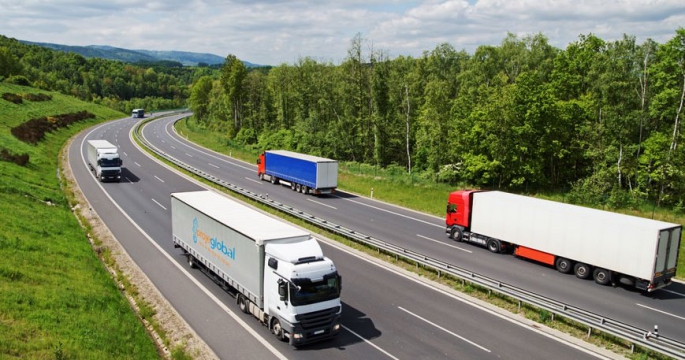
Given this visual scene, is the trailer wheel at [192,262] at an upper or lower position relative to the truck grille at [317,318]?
lower

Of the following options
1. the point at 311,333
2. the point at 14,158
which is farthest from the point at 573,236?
the point at 14,158

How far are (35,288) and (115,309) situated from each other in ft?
9.44

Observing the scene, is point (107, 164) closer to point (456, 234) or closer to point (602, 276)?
point (456, 234)

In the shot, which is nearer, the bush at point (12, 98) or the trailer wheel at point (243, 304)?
the trailer wheel at point (243, 304)

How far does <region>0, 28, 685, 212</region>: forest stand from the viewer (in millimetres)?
40375

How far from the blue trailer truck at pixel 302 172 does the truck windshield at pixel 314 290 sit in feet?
85.0

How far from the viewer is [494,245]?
27172 mm

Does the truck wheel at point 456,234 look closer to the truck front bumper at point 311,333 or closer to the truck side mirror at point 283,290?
the truck front bumper at point 311,333

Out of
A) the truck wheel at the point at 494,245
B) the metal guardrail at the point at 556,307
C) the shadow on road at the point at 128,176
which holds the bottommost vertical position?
the shadow on road at the point at 128,176

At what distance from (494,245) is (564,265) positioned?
418 cm

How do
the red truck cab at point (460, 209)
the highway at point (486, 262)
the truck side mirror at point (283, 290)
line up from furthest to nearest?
the red truck cab at point (460, 209) < the highway at point (486, 262) < the truck side mirror at point (283, 290)

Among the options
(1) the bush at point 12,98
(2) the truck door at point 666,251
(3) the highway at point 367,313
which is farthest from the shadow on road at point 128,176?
(1) the bush at point 12,98

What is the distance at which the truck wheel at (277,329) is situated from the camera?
15664mm

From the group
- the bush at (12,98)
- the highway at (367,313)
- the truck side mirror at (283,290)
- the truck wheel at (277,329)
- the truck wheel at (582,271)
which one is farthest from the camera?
the bush at (12,98)
